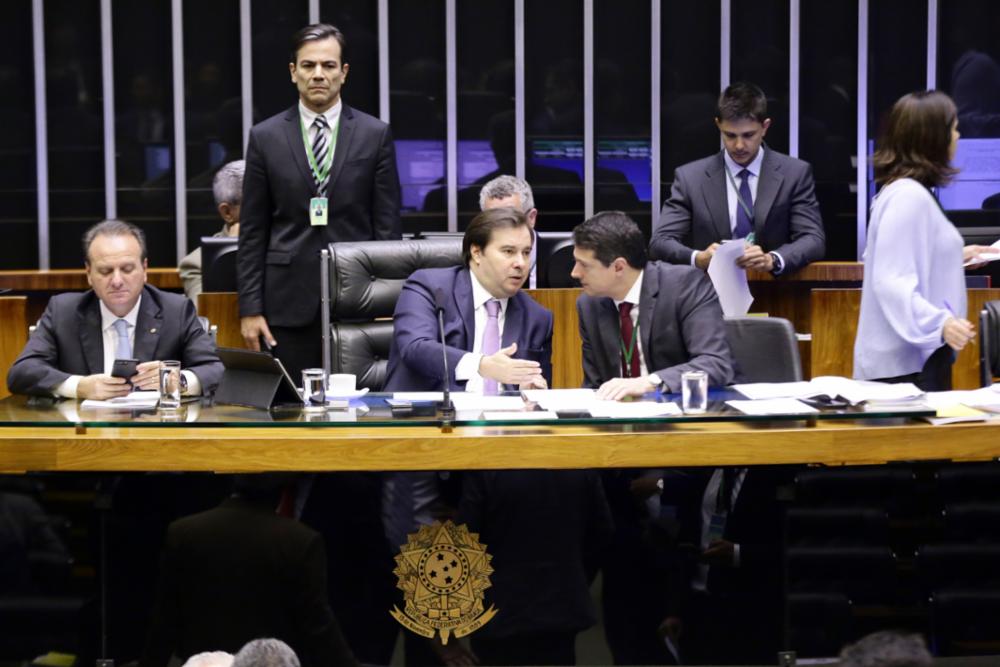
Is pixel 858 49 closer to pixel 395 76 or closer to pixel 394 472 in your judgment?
pixel 395 76

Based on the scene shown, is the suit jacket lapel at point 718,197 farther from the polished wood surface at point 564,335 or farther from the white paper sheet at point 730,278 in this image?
the polished wood surface at point 564,335

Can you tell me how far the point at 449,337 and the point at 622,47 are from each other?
16.4 feet

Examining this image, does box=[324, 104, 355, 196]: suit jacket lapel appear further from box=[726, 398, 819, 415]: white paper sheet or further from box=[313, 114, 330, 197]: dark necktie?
box=[726, 398, 819, 415]: white paper sheet

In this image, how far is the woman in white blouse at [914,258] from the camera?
4.07 meters

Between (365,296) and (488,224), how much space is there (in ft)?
1.81

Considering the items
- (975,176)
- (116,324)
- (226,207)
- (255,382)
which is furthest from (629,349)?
(975,176)

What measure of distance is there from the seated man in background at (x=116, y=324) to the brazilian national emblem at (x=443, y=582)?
104 cm

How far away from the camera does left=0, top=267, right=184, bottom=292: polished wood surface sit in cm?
661

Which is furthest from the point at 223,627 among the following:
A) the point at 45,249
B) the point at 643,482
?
the point at 45,249

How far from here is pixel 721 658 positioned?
11.0ft

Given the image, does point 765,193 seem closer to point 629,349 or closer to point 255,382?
point 629,349

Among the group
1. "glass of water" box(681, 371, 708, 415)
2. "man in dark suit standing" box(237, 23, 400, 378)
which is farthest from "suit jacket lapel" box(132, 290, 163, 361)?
"glass of water" box(681, 371, 708, 415)

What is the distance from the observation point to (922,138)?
412 cm

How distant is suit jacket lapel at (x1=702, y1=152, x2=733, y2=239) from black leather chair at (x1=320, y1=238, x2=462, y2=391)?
4.99ft
